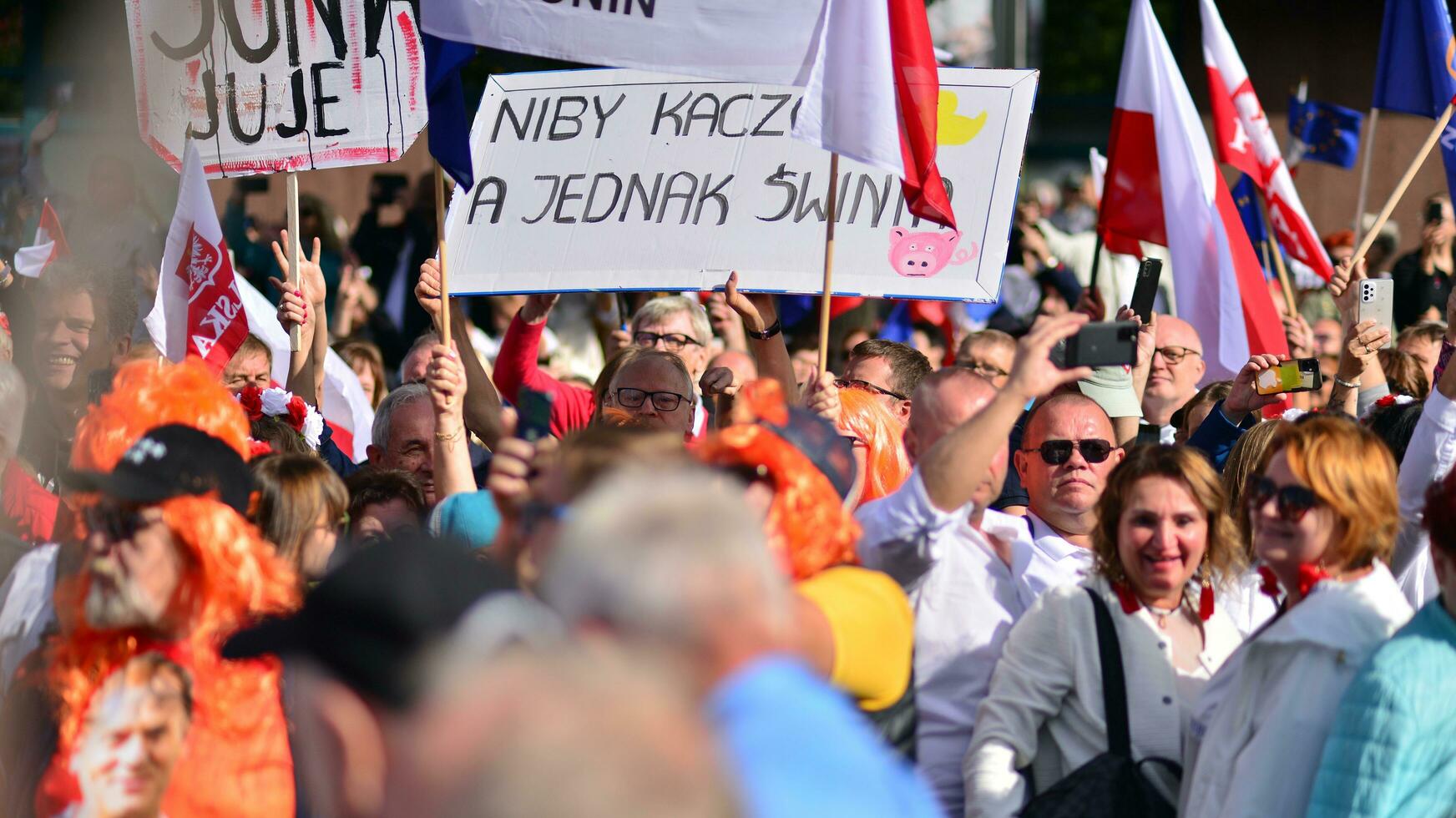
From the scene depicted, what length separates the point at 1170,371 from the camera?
5.99 meters

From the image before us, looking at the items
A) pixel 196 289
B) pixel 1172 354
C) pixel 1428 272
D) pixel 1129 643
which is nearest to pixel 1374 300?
pixel 1172 354

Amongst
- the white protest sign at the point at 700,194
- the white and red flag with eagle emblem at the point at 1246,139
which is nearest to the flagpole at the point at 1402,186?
the white and red flag with eagle emblem at the point at 1246,139

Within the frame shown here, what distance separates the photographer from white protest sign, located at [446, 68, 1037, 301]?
216 inches

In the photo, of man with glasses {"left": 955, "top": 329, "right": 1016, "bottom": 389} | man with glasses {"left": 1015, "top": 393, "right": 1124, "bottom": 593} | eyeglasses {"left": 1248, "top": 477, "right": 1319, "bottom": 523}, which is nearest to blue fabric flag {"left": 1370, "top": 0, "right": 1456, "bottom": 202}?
man with glasses {"left": 955, "top": 329, "right": 1016, "bottom": 389}

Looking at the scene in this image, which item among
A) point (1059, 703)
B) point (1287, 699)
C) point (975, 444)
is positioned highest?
point (975, 444)

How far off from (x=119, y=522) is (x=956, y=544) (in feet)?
5.59

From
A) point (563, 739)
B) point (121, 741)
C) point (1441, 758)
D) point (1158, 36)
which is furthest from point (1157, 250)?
point (563, 739)

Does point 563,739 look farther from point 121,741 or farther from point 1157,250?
point 1157,250

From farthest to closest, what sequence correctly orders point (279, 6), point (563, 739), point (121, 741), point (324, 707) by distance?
point (279, 6) → point (121, 741) → point (324, 707) → point (563, 739)

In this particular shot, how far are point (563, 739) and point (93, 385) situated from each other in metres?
3.89

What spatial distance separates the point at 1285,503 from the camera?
3045 mm

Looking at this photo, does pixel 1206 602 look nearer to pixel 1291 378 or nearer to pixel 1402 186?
pixel 1291 378

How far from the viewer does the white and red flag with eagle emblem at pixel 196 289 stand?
5.16 m

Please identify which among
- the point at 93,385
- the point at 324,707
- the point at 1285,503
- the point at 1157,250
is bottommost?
the point at 1157,250
